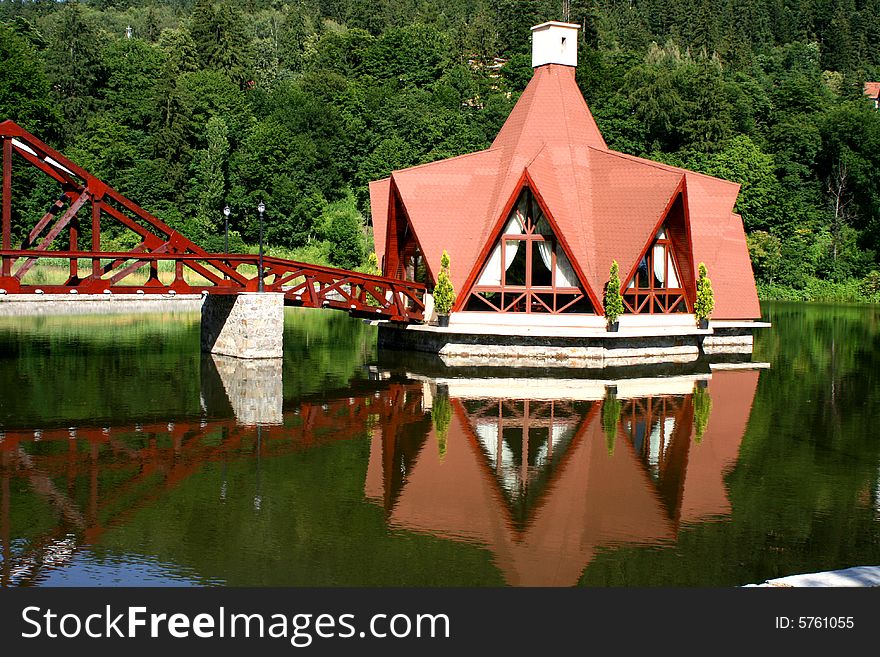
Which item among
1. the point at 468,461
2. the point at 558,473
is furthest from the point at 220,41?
the point at 558,473

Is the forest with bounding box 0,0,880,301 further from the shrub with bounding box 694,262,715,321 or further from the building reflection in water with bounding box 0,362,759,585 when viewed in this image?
the building reflection in water with bounding box 0,362,759,585

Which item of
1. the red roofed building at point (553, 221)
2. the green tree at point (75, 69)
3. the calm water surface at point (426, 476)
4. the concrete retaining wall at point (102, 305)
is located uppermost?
the green tree at point (75, 69)

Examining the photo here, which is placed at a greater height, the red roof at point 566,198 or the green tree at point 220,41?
the green tree at point 220,41

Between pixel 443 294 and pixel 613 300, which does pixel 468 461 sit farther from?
pixel 443 294

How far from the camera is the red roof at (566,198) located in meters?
33.8

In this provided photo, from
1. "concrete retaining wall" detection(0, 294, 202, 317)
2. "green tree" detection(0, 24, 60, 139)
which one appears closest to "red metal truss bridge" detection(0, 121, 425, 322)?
"concrete retaining wall" detection(0, 294, 202, 317)

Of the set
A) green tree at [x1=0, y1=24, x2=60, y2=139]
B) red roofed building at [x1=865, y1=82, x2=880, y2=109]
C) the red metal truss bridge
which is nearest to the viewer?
the red metal truss bridge

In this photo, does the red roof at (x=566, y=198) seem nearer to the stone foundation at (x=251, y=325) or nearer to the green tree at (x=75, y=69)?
the stone foundation at (x=251, y=325)

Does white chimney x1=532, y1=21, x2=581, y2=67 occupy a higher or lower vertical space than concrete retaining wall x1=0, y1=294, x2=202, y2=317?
higher

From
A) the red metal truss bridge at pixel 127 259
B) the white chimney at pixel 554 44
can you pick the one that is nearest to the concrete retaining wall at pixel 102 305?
the red metal truss bridge at pixel 127 259

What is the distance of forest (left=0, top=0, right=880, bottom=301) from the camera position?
72.5 m

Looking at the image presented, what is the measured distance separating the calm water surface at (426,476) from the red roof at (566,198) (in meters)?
6.14

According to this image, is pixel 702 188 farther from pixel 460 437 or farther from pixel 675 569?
pixel 675 569

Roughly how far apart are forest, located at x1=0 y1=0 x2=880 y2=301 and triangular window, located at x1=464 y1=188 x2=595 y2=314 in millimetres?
34937
